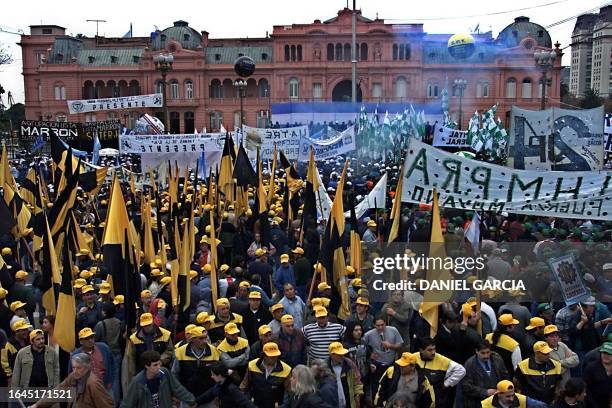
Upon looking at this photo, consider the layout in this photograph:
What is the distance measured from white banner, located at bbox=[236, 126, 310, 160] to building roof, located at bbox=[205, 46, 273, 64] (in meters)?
41.5

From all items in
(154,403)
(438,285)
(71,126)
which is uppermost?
(71,126)

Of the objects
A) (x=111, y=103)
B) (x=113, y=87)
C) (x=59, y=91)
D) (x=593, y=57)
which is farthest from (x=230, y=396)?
(x=593, y=57)

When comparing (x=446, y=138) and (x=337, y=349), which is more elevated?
(x=446, y=138)

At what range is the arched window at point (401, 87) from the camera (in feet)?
188

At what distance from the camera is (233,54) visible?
195 feet

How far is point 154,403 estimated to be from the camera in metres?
5.43

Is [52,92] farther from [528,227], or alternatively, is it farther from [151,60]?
[528,227]

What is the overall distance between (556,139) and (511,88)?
4730 centimetres

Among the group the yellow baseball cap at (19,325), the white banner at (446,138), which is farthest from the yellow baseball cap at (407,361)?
the white banner at (446,138)

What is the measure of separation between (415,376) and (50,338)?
139 inches

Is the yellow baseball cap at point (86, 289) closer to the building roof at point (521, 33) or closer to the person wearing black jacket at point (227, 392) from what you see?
the person wearing black jacket at point (227, 392)

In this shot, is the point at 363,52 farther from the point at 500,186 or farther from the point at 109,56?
the point at 500,186

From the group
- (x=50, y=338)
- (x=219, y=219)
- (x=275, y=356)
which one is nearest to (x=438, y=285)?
(x=275, y=356)

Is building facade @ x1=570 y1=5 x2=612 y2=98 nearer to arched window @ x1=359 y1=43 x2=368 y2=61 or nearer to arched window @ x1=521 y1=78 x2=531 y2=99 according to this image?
arched window @ x1=521 y1=78 x2=531 y2=99
